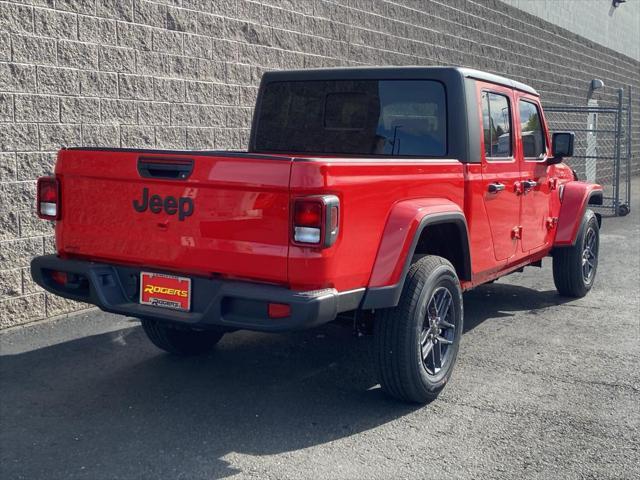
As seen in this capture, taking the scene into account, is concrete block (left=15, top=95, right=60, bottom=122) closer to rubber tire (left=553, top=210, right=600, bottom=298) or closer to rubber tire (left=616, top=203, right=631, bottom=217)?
rubber tire (left=553, top=210, right=600, bottom=298)

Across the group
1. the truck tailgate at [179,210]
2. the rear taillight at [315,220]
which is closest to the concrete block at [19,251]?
the truck tailgate at [179,210]

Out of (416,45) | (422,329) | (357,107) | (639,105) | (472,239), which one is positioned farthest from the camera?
(639,105)

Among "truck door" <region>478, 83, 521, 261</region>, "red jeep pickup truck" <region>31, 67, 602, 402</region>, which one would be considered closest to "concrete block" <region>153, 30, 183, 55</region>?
"red jeep pickup truck" <region>31, 67, 602, 402</region>

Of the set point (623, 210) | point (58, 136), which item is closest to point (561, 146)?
point (58, 136)

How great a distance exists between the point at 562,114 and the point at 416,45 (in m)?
7.14

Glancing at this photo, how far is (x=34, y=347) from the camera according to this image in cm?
591

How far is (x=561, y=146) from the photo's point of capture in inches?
271

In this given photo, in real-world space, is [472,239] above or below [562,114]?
below

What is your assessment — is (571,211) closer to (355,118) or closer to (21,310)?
(355,118)

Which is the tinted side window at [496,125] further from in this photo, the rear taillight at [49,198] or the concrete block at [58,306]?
the concrete block at [58,306]

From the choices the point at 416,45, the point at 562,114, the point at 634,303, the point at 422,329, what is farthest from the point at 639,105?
the point at 422,329

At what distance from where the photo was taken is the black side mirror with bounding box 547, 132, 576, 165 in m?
6.82

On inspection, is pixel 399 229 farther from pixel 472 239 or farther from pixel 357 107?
pixel 357 107

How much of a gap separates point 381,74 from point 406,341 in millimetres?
2012
